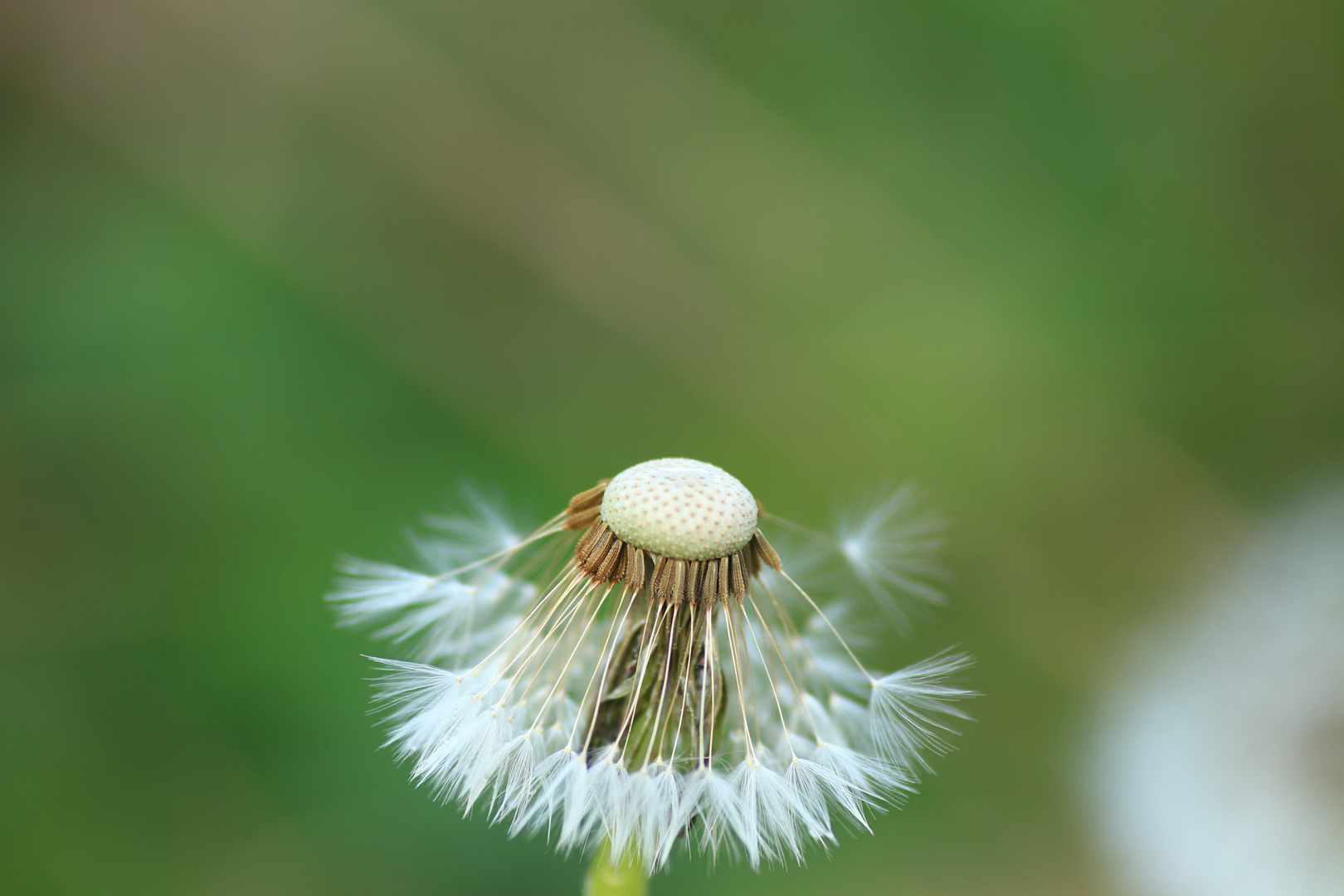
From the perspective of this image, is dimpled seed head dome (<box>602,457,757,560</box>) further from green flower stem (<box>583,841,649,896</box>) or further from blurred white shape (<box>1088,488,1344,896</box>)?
blurred white shape (<box>1088,488,1344,896</box>)

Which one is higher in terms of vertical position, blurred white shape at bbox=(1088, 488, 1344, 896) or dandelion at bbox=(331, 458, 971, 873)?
blurred white shape at bbox=(1088, 488, 1344, 896)

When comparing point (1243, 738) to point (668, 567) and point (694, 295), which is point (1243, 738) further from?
point (668, 567)

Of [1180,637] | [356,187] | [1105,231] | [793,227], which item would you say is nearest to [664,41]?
[793,227]

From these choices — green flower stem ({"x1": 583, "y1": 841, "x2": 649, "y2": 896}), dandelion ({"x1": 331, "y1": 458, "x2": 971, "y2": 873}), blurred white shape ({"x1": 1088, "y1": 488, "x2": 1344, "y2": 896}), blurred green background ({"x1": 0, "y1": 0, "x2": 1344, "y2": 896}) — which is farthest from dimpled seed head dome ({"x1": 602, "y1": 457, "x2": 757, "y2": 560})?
blurred white shape ({"x1": 1088, "y1": 488, "x2": 1344, "y2": 896})

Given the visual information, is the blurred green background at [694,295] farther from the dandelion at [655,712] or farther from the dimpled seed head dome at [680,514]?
the dimpled seed head dome at [680,514]

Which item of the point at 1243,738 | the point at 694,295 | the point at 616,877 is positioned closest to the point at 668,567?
the point at 616,877

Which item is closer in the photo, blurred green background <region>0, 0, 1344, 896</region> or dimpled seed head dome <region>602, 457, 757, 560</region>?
dimpled seed head dome <region>602, 457, 757, 560</region>

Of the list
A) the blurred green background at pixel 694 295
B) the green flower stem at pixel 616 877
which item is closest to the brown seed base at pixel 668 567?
the green flower stem at pixel 616 877
